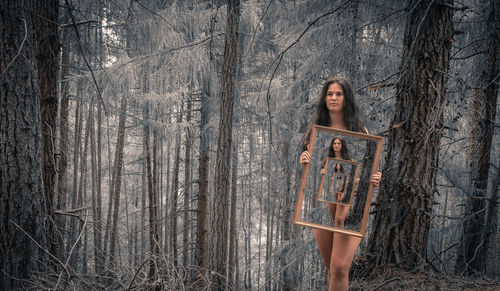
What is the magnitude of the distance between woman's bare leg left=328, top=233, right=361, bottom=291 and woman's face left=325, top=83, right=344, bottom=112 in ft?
3.57

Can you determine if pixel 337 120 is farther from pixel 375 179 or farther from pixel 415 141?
pixel 415 141

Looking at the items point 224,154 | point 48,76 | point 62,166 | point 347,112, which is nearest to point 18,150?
point 48,76

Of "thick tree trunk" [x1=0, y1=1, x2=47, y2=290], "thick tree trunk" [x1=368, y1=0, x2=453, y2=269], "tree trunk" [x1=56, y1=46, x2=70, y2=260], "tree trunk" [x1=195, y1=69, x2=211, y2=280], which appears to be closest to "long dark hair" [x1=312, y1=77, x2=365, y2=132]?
"thick tree trunk" [x1=368, y1=0, x2=453, y2=269]

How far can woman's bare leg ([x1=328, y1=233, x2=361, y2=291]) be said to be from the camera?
3.13 m

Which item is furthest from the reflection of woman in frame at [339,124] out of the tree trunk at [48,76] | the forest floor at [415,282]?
the tree trunk at [48,76]

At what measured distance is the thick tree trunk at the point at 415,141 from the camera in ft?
12.9

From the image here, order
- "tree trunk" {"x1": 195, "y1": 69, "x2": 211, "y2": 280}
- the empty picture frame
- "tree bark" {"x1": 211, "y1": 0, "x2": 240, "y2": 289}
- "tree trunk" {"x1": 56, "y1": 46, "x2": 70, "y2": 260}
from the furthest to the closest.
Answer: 1. "tree trunk" {"x1": 195, "y1": 69, "x2": 211, "y2": 280}
2. "tree bark" {"x1": 211, "y1": 0, "x2": 240, "y2": 289}
3. "tree trunk" {"x1": 56, "y1": 46, "x2": 70, "y2": 260}
4. the empty picture frame

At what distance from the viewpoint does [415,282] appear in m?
3.79

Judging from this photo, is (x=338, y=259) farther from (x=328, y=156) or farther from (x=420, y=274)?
(x=420, y=274)

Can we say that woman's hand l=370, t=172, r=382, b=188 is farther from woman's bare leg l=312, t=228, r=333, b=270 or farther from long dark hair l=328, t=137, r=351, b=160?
woman's bare leg l=312, t=228, r=333, b=270

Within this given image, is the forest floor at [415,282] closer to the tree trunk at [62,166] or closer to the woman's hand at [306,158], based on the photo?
the woman's hand at [306,158]

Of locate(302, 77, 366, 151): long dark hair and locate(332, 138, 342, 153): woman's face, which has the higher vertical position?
locate(302, 77, 366, 151): long dark hair

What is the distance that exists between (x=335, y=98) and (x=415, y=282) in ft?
7.04

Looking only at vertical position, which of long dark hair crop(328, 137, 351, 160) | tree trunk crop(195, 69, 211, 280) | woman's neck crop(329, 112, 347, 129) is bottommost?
tree trunk crop(195, 69, 211, 280)
